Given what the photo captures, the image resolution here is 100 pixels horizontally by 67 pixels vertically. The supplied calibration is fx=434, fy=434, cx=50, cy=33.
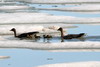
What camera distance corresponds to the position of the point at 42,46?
10.3 m

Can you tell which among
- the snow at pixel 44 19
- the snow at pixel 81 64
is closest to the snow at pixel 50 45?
the snow at pixel 81 64

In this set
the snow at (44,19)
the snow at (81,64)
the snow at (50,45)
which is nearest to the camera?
the snow at (81,64)

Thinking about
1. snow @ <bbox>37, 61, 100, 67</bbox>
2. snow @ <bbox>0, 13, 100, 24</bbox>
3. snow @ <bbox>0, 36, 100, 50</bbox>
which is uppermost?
snow @ <bbox>0, 13, 100, 24</bbox>

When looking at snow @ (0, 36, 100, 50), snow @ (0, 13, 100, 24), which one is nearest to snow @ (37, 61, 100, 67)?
snow @ (0, 36, 100, 50)

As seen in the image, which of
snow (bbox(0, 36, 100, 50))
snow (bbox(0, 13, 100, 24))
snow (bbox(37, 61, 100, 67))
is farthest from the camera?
snow (bbox(0, 13, 100, 24))

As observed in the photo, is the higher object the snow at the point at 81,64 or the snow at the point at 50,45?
the snow at the point at 50,45

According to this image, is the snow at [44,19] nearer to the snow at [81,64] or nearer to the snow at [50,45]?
the snow at [50,45]

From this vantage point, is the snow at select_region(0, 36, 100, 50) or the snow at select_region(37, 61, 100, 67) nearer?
the snow at select_region(37, 61, 100, 67)

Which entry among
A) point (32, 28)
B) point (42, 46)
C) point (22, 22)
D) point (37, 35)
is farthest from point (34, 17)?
point (42, 46)

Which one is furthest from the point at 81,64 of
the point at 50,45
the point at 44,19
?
the point at 44,19

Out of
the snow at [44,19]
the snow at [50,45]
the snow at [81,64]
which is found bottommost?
the snow at [81,64]

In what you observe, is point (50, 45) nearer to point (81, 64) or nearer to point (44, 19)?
point (81, 64)

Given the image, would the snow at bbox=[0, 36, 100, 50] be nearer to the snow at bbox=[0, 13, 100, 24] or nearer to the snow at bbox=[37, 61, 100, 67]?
the snow at bbox=[37, 61, 100, 67]

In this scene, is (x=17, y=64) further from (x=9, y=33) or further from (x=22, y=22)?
(x=22, y=22)
